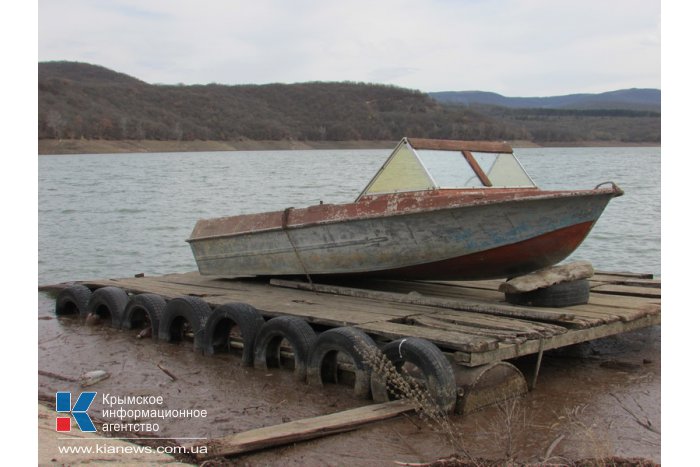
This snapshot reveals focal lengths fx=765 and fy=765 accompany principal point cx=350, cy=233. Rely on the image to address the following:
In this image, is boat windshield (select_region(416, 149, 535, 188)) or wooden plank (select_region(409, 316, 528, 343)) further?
boat windshield (select_region(416, 149, 535, 188))

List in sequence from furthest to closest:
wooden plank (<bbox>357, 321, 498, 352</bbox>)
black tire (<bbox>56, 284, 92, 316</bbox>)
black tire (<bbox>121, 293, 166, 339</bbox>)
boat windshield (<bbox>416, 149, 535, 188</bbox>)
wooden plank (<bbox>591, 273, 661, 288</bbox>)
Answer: black tire (<bbox>56, 284, 92, 316</bbox>), wooden plank (<bbox>591, 273, 661, 288</bbox>), black tire (<bbox>121, 293, 166, 339</bbox>), boat windshield (<bbox>416, 149, 535, 188</bbox>), wooden plank (<bbox>357, 321, 498, 352</bbox>)

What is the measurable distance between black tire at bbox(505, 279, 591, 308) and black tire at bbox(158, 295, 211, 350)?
10.8 ft

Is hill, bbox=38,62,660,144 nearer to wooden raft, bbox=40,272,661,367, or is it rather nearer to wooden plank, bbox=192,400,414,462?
wooden raft, bbox=40,272,661,367

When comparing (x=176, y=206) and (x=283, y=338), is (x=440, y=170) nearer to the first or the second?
(x=283, y=338)

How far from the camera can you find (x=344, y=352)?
20.9 ft

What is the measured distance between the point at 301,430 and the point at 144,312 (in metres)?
4.47

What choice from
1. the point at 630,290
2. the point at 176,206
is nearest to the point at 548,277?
the point at 630,290

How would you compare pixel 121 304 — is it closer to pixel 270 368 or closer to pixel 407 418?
pixel 270 368

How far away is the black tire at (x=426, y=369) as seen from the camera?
18.5ft

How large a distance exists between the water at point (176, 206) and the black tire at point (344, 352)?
34.2ft

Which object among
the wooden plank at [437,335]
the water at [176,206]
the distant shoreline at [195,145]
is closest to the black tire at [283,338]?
the wooden plank at [437,335]

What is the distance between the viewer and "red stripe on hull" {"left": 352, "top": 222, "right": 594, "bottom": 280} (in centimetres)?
743

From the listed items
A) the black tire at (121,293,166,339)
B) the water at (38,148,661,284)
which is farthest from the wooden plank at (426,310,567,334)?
the water at (38,148,661,284)

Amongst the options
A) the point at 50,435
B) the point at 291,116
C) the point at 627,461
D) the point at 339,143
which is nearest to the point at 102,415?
the point at 50,435
